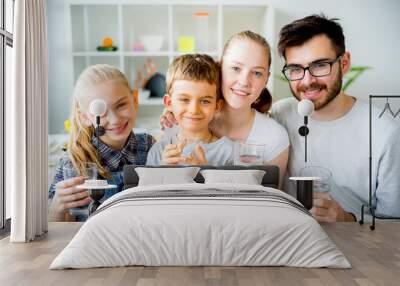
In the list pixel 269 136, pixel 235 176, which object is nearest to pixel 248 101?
pixel 269 136

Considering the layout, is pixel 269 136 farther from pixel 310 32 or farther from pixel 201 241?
pixel 201 241

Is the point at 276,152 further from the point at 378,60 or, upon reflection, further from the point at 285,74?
the point at 378,60

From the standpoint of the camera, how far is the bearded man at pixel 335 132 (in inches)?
264

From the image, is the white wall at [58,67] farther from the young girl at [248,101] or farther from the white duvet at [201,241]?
the white duvet at [201,241]

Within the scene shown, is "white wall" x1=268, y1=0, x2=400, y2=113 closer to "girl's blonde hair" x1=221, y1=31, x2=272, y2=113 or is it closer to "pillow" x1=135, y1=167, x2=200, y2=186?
"girl's blonde hair" x1=221, y1=31, x2=272, y2=113

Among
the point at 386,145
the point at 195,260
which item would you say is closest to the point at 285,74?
the point at 386,145

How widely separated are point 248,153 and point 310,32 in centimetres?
155

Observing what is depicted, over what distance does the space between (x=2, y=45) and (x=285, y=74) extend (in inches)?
121

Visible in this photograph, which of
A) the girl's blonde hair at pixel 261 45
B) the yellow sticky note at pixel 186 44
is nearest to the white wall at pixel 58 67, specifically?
the yellow sticky note at pixel 186 44

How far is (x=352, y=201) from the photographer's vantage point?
6.74 m

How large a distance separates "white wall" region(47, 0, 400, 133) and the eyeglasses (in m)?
0.13

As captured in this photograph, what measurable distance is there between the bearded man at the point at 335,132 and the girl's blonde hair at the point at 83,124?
201 cm

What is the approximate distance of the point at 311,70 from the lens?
673 centimetres

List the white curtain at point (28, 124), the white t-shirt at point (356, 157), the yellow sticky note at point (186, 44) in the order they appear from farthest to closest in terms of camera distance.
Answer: the yellow sticky note at point (186, 44), the white t-shirt at point (356, 157), the white curtain at point (28, 124)
